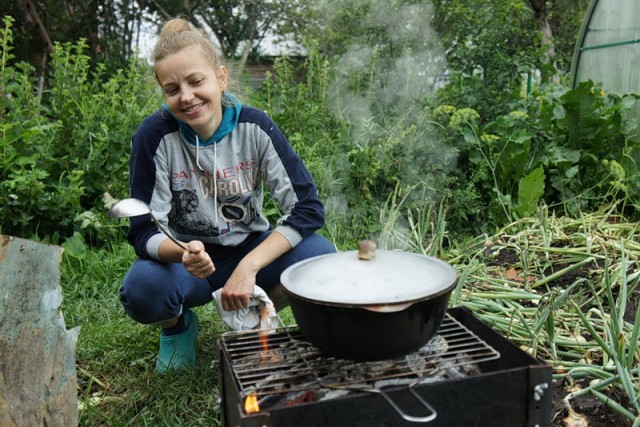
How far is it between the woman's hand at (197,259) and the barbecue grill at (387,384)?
219 millimetres

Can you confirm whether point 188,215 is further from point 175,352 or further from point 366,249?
point 366,249

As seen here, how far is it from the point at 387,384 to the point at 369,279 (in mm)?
284

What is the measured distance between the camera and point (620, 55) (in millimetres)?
4941

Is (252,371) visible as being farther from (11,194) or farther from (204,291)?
(11,194)

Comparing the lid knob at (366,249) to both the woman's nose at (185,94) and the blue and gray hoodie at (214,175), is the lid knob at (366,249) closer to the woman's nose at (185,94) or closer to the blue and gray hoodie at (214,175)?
the blue and gray hoodie at (214,175)

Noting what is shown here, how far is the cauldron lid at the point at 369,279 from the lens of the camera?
1.37m

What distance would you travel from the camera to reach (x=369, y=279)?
145 centimetres

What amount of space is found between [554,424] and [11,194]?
9.99ft

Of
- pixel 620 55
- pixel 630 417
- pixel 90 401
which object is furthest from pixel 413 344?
pixel 620 55

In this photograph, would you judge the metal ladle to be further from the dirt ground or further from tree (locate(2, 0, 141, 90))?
tree (locate(2, 0, 141, 90))

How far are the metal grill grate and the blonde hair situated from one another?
3.14 feet

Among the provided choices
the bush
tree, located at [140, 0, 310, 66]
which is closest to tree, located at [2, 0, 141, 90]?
tree, located at [140, 0, 310, 66]

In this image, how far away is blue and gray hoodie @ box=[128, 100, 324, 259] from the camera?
2.17m

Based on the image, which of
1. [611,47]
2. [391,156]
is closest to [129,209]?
[391,156]
